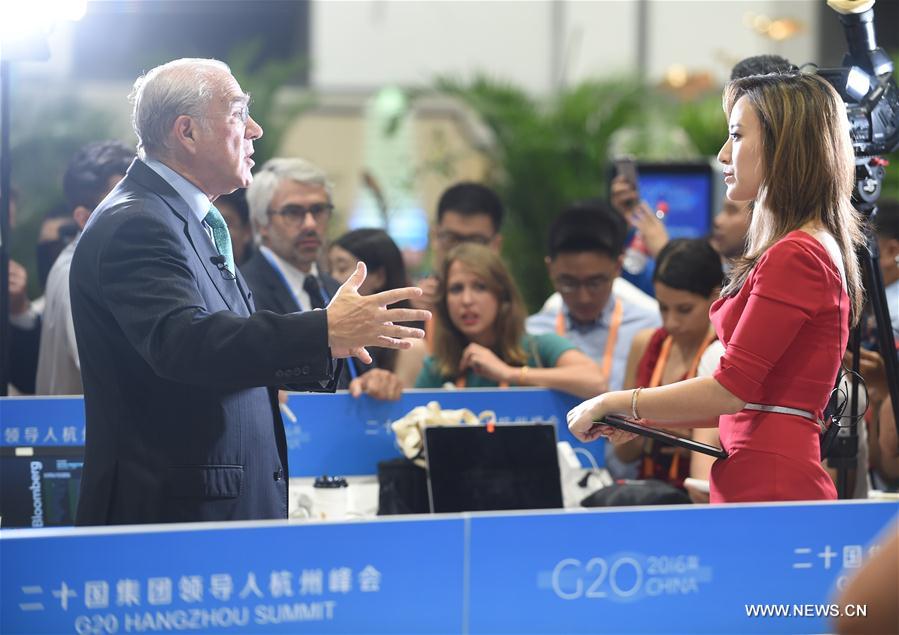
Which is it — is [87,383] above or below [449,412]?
above

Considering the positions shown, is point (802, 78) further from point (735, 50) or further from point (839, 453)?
point (735, 50)

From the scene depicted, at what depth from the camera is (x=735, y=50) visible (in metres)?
14.3


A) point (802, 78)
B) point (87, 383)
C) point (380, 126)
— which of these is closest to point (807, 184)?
point (802, 78)

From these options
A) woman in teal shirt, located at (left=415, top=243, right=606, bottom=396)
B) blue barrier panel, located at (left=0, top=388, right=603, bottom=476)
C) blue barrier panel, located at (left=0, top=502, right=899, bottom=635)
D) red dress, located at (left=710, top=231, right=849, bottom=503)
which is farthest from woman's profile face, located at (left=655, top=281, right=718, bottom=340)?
blue barrier panel, located at (left=0, top=502, right=899, bottom=635)

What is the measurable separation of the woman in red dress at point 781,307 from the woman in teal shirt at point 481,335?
1789 mm

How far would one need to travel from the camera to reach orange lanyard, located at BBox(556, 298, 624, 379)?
4541 mm

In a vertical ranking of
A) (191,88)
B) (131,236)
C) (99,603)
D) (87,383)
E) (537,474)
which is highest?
(191,88)

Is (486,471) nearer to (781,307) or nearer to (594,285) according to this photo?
(594,285)

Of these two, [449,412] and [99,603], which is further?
[449,412]

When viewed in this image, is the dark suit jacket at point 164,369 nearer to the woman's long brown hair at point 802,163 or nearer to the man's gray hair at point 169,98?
the man's gray hair at point 169,98

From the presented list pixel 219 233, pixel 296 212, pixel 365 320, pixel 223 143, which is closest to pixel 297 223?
pixel 296 212

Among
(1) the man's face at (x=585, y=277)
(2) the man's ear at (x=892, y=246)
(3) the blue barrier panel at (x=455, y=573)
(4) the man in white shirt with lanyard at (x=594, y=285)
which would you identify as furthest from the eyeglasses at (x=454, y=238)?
(3) the blue barrier panel at (x=455, y=573)

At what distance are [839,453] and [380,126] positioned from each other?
10591 millimetres

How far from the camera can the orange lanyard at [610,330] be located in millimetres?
4541
